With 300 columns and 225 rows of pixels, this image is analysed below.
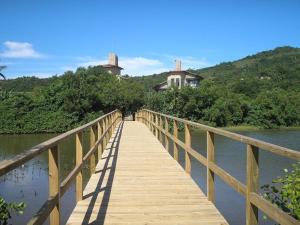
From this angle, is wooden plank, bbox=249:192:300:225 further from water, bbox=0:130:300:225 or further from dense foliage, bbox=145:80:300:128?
dense foliage, bbox=145:80:300:128

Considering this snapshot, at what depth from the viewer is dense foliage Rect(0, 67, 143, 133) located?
148 feet

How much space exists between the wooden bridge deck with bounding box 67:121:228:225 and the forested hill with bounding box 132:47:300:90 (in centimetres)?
5918

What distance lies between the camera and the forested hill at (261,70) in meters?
70.9

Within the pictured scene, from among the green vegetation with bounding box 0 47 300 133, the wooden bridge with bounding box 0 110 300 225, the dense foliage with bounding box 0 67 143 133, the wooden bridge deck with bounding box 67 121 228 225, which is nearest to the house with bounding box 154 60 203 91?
the green vegetation with bounding box 0 47 300 133

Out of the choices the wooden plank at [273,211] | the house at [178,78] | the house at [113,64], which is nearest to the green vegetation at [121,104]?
the house at [178,78]

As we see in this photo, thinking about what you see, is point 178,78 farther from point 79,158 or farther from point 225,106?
point 79,158

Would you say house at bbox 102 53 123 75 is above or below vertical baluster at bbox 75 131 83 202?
above

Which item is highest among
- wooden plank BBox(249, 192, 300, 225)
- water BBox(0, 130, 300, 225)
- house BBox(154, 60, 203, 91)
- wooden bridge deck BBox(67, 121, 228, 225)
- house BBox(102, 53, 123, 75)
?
house BBox(102, 53, 123, 75)

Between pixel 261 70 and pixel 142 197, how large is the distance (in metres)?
87.0

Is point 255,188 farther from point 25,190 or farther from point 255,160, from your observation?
point 25,190

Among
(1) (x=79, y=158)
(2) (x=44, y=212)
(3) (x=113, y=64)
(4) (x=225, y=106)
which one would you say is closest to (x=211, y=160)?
(1) (x=79, y=158)

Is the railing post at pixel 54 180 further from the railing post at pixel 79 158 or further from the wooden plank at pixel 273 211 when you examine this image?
the wooden plank at pixel 273 211

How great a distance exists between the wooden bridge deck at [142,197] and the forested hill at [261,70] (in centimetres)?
5918

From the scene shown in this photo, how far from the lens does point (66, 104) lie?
149 feet
